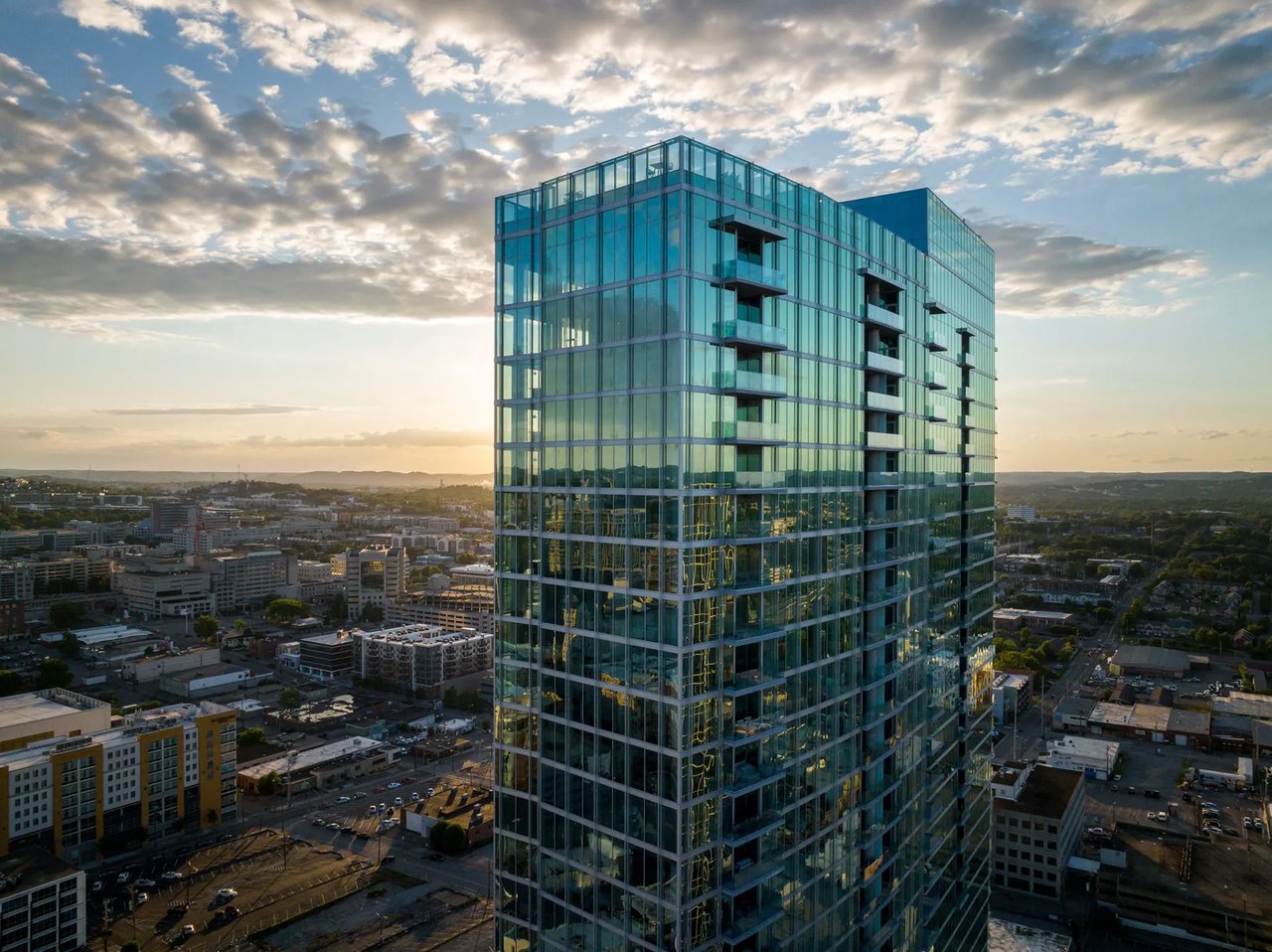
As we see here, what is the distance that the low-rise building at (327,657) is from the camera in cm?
15238

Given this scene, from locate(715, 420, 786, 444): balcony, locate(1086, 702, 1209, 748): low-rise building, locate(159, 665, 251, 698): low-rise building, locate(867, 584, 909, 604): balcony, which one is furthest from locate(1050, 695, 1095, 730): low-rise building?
locate(159, 665, 251, 698): low-rise building

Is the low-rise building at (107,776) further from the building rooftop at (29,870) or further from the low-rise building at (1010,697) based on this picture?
the low-rise building at (1010,697)

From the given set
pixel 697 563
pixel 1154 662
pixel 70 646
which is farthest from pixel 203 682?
pixel 1154 662

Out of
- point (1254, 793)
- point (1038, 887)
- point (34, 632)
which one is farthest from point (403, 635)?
point (1254, 793)

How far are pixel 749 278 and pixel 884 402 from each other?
474 inches

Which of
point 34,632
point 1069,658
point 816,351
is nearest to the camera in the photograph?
point 816,351

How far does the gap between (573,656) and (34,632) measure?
201m

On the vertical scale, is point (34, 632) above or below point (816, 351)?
below

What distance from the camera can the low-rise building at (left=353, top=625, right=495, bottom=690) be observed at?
142250 mm

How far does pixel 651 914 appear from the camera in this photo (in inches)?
932

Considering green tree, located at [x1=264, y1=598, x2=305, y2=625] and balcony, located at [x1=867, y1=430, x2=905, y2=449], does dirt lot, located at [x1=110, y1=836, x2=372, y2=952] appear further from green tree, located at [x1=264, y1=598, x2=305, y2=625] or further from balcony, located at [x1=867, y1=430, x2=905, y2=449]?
green tree, located at [x1=264, y1=598, x2=305, y2=625]

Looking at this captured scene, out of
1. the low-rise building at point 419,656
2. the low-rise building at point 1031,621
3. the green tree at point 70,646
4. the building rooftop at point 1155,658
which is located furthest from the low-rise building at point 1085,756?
the green tree at point 70,646

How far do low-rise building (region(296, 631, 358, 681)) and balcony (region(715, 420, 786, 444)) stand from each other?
14354 centimetres

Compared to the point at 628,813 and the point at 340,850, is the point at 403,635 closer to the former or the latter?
the point at 340,850
